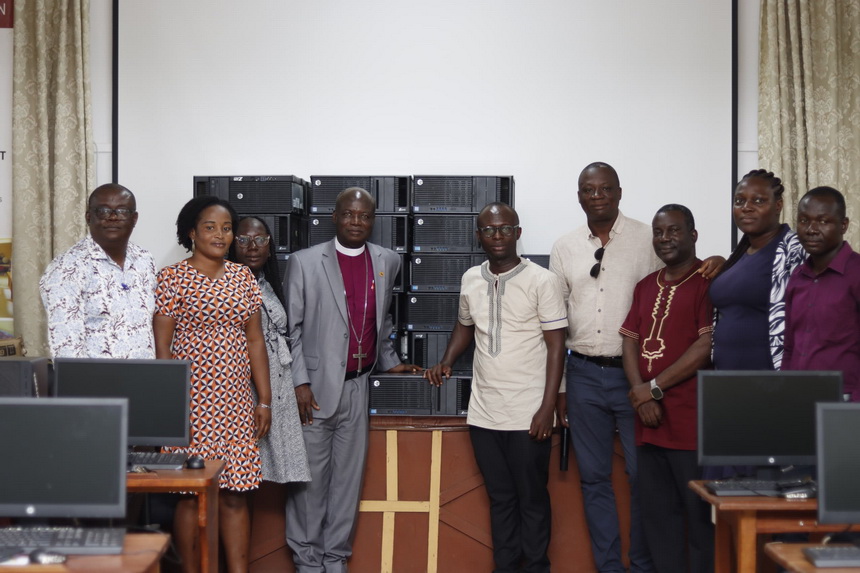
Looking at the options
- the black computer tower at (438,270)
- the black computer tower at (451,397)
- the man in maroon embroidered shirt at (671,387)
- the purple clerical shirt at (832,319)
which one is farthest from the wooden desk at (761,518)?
the black computer tower at (438,270)

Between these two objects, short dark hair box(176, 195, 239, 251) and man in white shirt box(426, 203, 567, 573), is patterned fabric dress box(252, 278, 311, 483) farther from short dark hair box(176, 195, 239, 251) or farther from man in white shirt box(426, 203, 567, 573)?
man in white shirt box(426, 203, 567, 573)

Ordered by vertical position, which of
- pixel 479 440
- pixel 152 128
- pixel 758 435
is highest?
pixel 152 128

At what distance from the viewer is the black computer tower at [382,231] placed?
4.00m

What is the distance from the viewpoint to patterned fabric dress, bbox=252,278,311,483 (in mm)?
3406

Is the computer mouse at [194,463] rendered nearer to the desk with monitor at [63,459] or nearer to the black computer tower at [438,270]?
the desk with monitor at [63,459]

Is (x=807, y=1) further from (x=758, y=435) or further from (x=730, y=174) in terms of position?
(x=758, y=435)

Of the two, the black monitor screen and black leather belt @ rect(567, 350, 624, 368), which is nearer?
the black monitor screen

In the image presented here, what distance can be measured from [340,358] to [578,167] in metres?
1.92

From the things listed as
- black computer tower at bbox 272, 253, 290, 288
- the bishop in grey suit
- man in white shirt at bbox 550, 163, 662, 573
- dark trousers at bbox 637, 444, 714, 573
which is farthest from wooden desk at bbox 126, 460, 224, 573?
dark trousers at bbox 637, 444, 714, 573

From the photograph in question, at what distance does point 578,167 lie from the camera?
458 cm

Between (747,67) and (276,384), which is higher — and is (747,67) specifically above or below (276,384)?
above

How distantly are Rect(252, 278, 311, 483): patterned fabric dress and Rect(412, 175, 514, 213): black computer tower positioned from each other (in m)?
1.00

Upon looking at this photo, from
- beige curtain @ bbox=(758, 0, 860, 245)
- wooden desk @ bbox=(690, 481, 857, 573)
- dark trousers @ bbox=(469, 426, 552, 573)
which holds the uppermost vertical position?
beige curtain @ bbox=(758, 0, 860, 245)

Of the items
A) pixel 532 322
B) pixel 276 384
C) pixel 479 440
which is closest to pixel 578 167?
pixel 532 322
